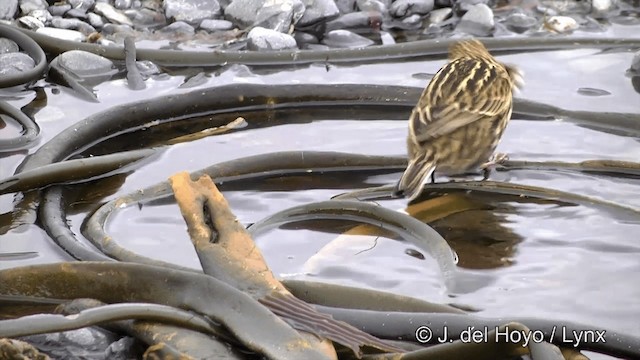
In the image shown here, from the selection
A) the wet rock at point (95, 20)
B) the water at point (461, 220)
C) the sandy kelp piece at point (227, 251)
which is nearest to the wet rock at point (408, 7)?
the water at point (461, 220)

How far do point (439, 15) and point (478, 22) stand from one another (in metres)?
0.37

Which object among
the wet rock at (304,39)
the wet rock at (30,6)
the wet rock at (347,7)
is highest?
the wet rock at (30,6)

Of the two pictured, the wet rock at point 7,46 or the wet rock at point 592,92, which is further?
the wet rock at point 7,46

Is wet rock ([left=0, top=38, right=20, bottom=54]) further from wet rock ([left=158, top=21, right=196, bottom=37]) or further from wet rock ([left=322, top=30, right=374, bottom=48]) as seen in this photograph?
wet rock ([left=322, top=30, right=374, bottom=48])

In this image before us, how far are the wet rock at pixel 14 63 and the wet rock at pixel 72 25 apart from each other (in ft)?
2.65

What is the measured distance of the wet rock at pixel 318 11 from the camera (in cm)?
835

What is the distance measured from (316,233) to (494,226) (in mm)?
900

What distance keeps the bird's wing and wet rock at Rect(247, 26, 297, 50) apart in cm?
188

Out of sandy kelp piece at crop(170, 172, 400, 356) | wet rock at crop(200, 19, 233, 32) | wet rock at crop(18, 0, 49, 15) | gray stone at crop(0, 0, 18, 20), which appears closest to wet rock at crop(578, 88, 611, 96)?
wet rock at crop(200, 19, 233, 32)

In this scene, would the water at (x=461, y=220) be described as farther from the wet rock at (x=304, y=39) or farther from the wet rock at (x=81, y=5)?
the wet rock at (x=81, y=5)

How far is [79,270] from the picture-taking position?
4.24m

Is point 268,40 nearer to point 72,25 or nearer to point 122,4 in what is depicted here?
point 122,4

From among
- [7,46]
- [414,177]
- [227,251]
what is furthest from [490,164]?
[7,46]

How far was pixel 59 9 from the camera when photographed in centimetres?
825
